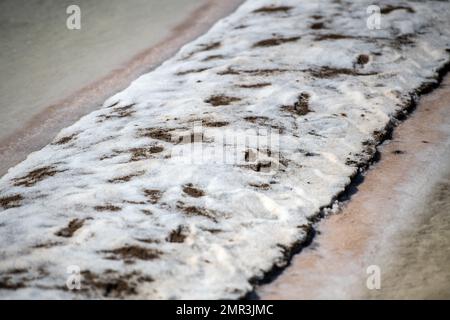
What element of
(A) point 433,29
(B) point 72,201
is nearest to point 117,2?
(A) point 433,29

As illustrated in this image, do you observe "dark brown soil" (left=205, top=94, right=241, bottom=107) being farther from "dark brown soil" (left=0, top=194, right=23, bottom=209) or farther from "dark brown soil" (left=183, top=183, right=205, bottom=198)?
"dark brown soil" (left=0, top=194, right=23, bottom=209)

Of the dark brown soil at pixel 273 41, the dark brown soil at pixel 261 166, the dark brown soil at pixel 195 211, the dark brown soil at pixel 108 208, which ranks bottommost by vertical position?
the dark brown soil at pixel 195 211

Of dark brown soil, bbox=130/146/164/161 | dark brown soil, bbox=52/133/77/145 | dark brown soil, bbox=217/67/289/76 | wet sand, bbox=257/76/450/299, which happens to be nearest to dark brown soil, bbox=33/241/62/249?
dark brown soil, bbox=130/146/164/161

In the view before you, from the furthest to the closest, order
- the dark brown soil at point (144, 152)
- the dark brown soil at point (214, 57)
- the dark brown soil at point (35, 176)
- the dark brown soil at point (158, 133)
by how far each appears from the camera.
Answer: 1. the dark brown soil at point (214, 57)
2. the dark brown soil at point (158, 133)
3. the dark brown soil at point (144, 152)
4. the dark brown soil at point (35, 176)

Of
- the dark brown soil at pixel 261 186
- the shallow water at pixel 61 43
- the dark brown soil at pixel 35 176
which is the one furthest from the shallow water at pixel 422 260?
the shallow water at pixel 61 43

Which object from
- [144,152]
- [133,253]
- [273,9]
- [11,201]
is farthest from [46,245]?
[273,9]

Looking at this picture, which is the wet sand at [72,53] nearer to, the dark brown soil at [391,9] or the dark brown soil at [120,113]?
the dark brown soil at [120,113]

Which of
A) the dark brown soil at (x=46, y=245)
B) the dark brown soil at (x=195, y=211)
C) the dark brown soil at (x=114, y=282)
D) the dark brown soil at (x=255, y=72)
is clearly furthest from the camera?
the dark brown soil at (x=255, y=72)
